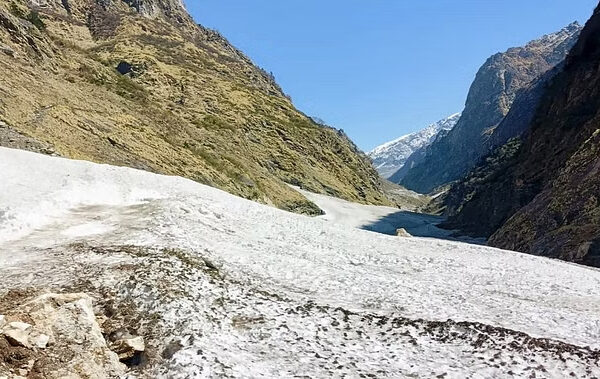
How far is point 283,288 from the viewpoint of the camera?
55.4 ft

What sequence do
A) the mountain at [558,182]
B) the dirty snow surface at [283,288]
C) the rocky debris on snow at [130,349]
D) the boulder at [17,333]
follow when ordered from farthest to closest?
the mountain at [558,182] < the dirty snow surface at [283,288] < the rocky debris on snow at [130,349] < the boulder at [17,333]

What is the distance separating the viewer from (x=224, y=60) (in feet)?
557

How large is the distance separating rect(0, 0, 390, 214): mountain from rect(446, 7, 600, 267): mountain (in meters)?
34.5

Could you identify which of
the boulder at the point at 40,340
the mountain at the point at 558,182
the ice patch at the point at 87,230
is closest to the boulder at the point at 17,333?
the boulder at the point at 40,340

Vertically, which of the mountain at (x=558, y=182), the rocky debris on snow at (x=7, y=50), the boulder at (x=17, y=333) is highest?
the rocky debris on snow at (x=7, y=50)

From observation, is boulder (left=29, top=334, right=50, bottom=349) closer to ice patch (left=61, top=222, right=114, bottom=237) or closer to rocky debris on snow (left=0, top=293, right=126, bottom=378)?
rocky debris on snow (left=0, top=293, right=126, bottom=378)

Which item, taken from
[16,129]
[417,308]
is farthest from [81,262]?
[16,129]

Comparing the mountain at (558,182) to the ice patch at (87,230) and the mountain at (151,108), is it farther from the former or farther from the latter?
the mountain at (151,108)

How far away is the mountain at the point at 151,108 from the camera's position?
49938 millimetres

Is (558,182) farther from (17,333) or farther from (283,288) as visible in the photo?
(17,333)

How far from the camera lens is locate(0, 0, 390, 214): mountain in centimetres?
4994

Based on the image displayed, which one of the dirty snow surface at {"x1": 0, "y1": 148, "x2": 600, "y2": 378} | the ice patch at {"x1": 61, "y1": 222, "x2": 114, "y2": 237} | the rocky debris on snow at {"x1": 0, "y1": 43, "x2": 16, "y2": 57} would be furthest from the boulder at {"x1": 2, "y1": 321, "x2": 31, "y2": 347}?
the rocky debris on snow at {"x1": 0, "y1": 43, "x2": 16, "y2": 57}

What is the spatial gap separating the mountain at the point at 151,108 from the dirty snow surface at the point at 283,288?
2283 centimetres

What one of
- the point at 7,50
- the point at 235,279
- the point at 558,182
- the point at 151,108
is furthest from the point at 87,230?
the point at 151,108
